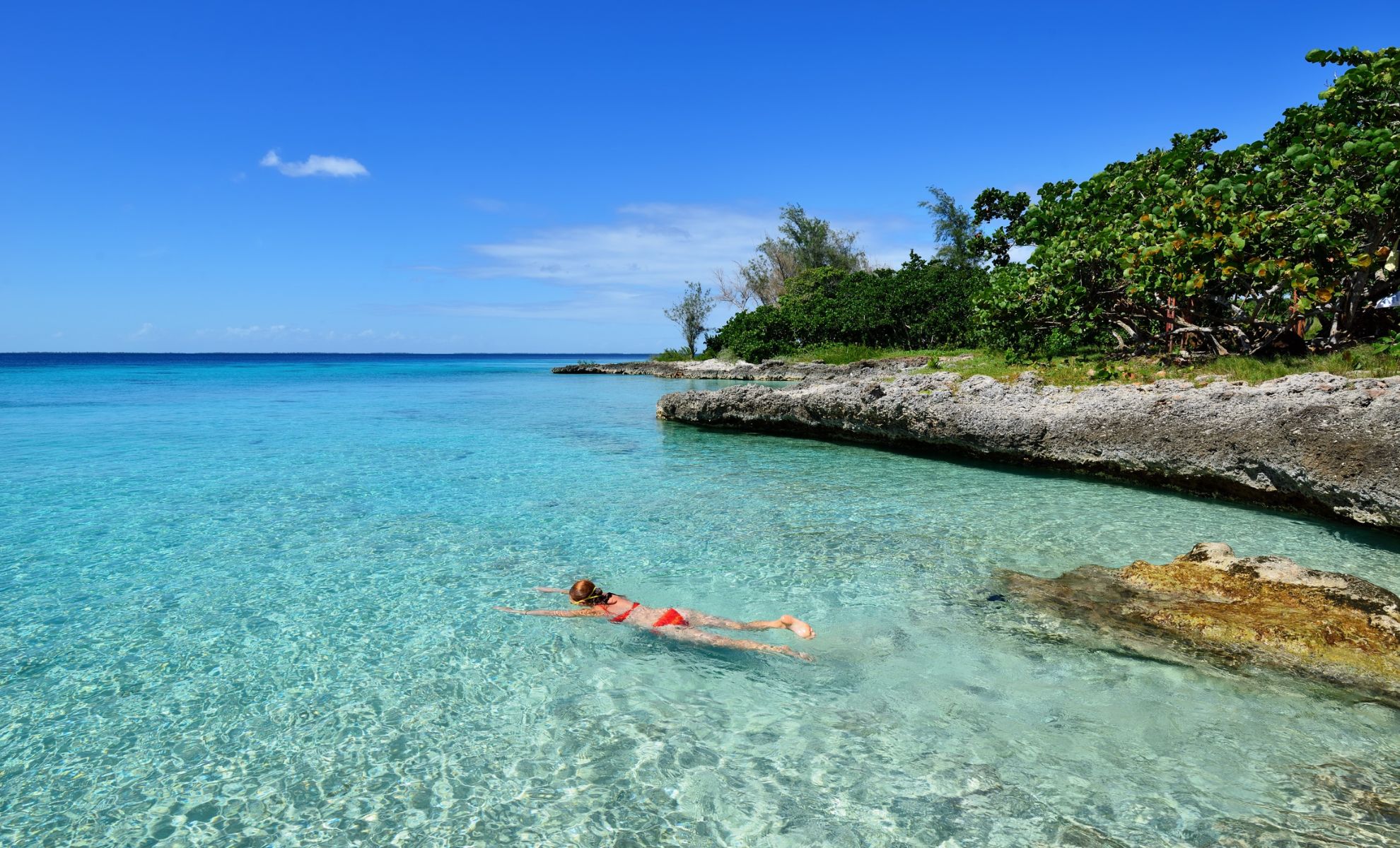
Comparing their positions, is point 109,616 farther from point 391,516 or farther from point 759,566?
point 759,566

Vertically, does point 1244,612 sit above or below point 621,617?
above

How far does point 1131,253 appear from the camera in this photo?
13.0 meters

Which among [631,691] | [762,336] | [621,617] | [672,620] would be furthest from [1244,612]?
[762,336]

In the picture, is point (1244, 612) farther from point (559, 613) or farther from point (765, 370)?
point (765, 370)

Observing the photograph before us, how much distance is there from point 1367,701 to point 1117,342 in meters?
16.1

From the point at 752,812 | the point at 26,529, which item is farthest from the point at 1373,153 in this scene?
the point at 26,529

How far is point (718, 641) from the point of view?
5.64 m

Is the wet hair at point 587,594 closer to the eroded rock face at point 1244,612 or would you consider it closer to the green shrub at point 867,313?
the eroded rock face at point 1244,612

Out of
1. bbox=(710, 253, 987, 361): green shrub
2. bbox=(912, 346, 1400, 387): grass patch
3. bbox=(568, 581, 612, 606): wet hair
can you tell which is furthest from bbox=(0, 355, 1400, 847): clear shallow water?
bbox=(710, 253, 987, 361): green shrub

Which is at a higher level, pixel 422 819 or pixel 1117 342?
pixel 1117 342

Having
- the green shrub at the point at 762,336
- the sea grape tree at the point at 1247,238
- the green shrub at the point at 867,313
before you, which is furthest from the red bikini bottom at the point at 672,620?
the green shrub at the point at 762,336

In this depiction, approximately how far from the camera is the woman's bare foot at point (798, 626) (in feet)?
18.6

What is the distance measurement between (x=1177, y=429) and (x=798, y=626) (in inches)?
307

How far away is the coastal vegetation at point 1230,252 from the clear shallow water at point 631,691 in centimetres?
428
